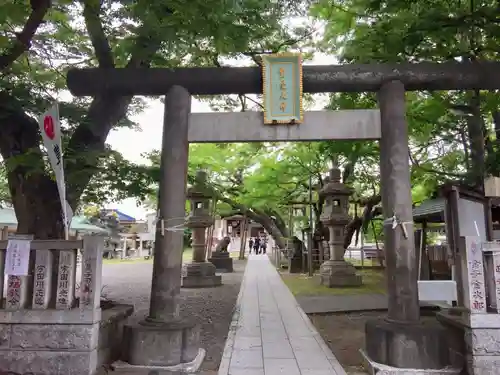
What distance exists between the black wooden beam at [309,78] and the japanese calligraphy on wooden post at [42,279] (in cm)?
276

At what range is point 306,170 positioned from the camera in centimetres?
1833

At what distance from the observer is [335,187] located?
15.9 meters

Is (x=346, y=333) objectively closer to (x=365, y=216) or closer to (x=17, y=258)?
(x=17, y=258)

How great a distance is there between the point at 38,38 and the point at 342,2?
6414 millimetres

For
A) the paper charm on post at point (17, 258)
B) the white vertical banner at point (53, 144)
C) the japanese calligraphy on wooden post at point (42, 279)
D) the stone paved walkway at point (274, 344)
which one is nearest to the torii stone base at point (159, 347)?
the stone paved walkway at point (274, 344)

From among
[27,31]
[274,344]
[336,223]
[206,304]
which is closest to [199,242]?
[206,304]

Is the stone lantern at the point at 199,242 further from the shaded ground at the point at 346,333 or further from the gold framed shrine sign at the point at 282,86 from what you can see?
the gold framed shrine sign at the point at 282,86

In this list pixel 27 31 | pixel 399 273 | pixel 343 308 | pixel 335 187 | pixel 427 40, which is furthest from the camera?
pixel 335 187

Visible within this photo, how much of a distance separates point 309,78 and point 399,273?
3.31 meters

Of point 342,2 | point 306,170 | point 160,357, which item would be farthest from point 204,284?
point 342,2

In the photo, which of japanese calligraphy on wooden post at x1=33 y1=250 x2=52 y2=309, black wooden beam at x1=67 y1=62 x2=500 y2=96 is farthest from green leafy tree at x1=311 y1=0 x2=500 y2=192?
japanese calligraphy on wooden post at x1=33 y1=250 x2=52 y2=309

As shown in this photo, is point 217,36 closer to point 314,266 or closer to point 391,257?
point 391,257

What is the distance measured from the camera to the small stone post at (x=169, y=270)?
5500 millimetres

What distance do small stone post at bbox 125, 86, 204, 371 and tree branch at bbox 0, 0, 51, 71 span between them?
6.56 ft
